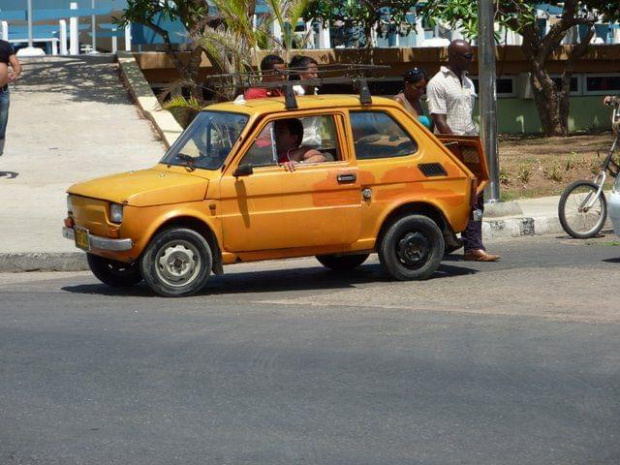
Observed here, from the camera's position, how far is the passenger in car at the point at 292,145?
10648mm

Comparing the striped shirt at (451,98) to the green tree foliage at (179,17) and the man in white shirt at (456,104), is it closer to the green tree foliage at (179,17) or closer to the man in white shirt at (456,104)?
the man in white shirt at (456,104)

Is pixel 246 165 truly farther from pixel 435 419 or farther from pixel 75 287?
pixel 435 419

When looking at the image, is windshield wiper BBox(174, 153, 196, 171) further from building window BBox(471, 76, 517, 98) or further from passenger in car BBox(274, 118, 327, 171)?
building window BBox(471, 76, 517, 98)

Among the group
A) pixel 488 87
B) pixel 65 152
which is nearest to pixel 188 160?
pixel 488 87

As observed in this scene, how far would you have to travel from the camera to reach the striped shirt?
12070mm

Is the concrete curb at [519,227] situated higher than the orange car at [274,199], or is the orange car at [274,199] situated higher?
the orange car at [274,199]

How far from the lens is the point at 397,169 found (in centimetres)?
1080

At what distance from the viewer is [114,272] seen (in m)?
11.0

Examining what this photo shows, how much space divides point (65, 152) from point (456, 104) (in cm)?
855

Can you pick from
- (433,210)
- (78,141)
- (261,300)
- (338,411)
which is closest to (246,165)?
(261,300)

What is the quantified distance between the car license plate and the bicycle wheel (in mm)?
5634

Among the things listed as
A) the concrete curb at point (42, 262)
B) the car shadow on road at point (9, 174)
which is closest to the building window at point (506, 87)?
the car shadow on road at point (9, 174)

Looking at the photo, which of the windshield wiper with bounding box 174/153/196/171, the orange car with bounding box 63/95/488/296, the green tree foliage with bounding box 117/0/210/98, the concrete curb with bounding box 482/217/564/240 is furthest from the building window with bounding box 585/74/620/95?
the windshield wiper with bounding box 174/153/196/171

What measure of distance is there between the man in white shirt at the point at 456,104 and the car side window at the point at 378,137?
1212 millimetres
